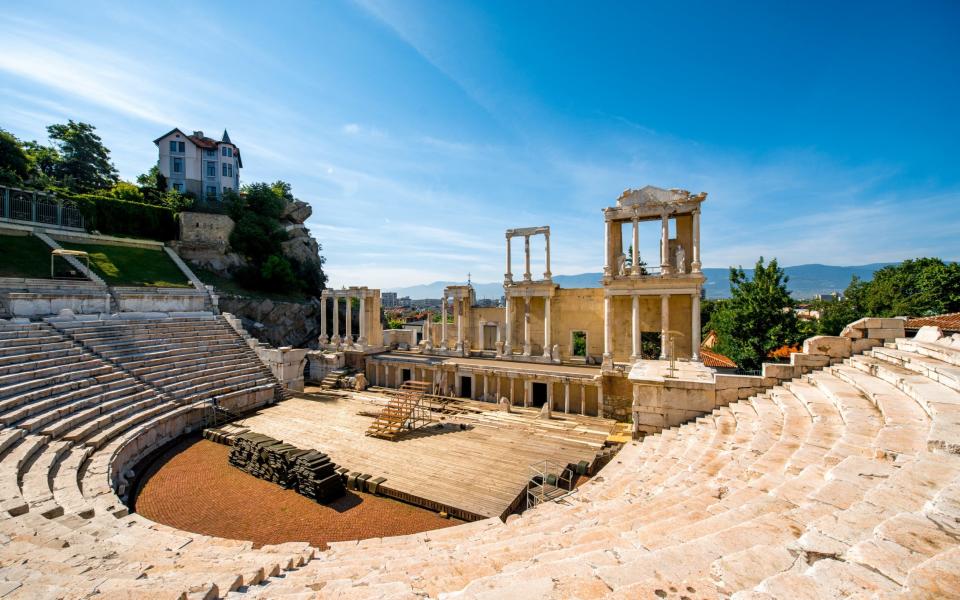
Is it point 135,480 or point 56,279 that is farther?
point 56,279

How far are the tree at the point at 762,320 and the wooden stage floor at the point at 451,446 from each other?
39.3 ft

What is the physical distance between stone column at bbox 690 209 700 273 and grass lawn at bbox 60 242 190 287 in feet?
120

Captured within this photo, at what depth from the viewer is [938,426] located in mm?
5973

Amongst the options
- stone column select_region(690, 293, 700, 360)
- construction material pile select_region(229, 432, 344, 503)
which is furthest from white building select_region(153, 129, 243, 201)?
stone column select_region(690, 293, 700, 360)

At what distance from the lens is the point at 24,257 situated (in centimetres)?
2589

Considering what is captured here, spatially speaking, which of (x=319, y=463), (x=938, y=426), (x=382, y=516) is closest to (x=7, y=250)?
(x=319, y=463)

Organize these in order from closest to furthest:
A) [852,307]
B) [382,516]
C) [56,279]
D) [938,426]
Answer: [938,426] → [382,516] → [56,279] → [852,307]

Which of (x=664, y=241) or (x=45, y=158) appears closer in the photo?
(x=664, y=241)

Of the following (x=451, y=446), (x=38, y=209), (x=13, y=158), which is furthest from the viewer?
(x=13, y=158)

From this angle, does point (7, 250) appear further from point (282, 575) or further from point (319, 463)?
point (282, 575)

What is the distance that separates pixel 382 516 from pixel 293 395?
1417 centimetres

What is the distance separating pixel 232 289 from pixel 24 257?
1362 cm

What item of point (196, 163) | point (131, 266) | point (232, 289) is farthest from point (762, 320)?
point (196, 163)

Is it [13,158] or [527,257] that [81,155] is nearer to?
[13,158]
